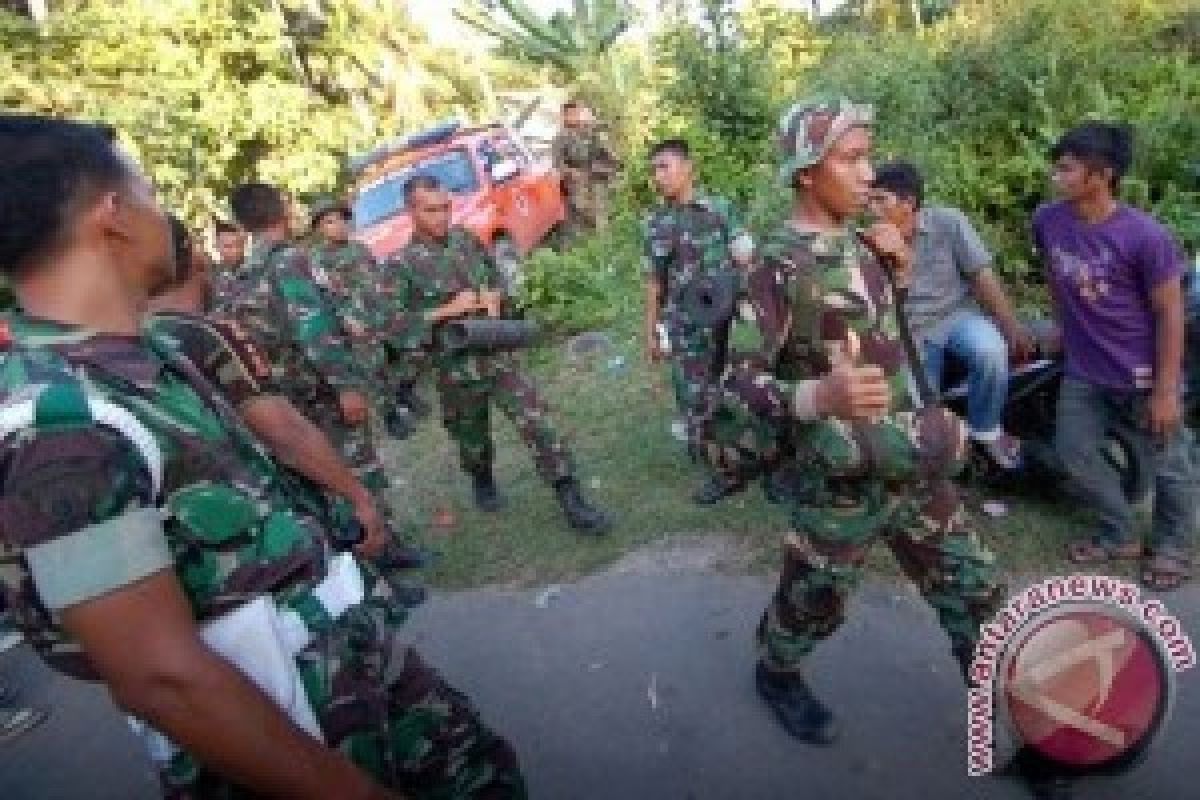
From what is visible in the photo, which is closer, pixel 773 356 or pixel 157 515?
pixel 157 515

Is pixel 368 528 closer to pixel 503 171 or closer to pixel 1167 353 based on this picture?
pixel 1167 353

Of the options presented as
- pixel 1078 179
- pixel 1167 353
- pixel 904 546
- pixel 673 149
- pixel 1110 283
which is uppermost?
pixel 673 149

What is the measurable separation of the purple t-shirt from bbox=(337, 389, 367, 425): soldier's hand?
9.58ft

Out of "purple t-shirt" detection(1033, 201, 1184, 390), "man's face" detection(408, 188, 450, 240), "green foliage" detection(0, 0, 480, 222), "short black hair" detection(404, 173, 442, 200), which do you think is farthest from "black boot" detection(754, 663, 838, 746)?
"green foliage" detection(0, 0, 480, 222)

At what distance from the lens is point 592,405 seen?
22.2 ft

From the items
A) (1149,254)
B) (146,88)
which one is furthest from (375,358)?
(146,88)

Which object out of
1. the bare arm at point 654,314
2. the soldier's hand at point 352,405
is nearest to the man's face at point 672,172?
the bare arm at point 654,314

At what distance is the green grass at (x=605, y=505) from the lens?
4.11m

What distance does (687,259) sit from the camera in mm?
5055

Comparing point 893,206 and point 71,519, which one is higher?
point 71,519

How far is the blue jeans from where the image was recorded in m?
4.00

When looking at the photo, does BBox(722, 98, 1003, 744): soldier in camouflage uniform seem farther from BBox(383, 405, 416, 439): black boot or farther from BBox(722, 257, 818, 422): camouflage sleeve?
BBox(383, 405, 416, 439): black boot

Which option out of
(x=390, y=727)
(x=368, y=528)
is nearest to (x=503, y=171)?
(x=368, y=528)

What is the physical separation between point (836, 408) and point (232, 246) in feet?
16.5
